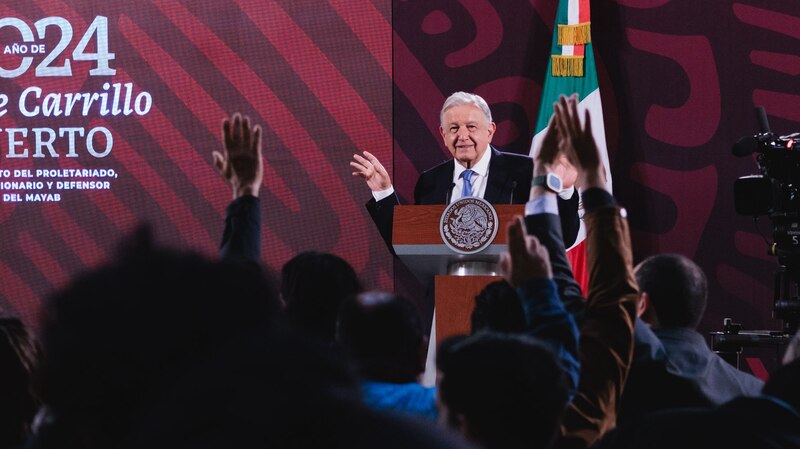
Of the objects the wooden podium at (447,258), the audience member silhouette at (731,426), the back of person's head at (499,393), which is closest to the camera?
the audience member silhouette at (731,426)

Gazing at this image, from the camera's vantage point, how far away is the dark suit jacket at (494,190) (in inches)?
146

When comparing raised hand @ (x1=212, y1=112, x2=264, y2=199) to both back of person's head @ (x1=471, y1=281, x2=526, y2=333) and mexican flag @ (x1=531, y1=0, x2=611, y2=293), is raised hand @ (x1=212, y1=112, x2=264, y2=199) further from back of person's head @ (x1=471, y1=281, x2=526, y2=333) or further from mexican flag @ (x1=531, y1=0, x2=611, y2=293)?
mexican flag @ (x1=531, y1=0, x2=611, y2=293)

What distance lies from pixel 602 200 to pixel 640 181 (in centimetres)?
383

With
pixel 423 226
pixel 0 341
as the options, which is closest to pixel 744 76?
pixel 423 226

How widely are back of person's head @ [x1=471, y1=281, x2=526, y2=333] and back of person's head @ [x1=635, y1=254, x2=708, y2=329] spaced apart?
0.50 meters

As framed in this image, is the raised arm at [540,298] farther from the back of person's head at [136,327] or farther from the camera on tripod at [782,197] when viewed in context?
the camera on tripod at [782,197]

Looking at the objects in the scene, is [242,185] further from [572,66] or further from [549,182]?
[572,66]

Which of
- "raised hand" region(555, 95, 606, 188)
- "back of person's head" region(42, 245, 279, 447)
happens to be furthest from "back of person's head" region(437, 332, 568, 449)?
"raised hand" region(555, 95, 606, 188)

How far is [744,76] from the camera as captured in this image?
17.4ft

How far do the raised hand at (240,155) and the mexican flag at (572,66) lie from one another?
10.3 feet

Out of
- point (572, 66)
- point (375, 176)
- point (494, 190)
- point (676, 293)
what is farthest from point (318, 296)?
point (572, 66)

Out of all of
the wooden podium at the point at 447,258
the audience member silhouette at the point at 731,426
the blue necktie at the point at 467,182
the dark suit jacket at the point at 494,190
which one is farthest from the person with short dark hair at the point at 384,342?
the blue necktie at the point at 467,182

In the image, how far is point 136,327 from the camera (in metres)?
0.51

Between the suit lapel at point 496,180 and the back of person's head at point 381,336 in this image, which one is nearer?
the back of person's head at point 381,336
